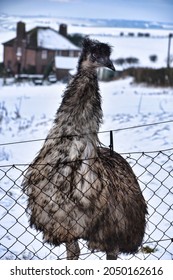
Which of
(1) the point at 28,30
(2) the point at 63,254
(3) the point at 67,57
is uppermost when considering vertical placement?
(2) the point at 63,254

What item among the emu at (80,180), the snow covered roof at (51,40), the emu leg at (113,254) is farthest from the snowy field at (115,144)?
the snow covered roof at (51,40)

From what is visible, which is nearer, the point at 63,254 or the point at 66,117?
the point at 66,117

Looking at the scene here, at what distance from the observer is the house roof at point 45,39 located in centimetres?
1845

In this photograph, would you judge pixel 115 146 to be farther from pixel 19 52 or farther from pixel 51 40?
pixel 51 40

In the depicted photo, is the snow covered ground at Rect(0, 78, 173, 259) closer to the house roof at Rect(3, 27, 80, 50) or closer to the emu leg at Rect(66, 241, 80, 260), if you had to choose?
the emu leg at Rect(66, 241, 80, 260)

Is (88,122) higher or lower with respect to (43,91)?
higher

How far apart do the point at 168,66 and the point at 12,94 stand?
5635 millimetres

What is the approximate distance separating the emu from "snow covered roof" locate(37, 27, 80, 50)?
1449 cm

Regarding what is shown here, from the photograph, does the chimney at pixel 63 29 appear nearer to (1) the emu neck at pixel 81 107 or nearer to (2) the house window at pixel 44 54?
(2) the house window at pixel 44 54

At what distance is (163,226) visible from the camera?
496cm

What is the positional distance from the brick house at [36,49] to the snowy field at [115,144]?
78 centimetres
